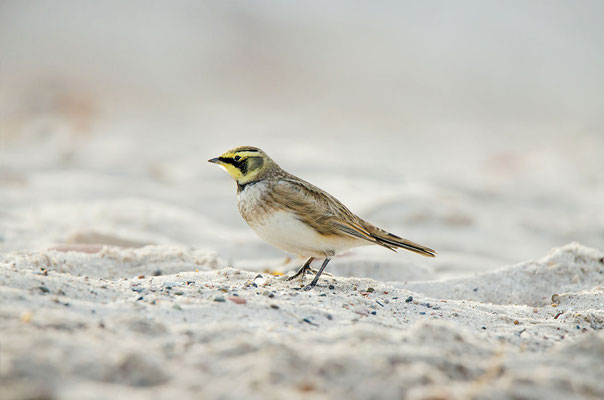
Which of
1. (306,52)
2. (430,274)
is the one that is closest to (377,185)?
(430,274)

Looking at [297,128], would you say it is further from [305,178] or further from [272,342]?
[272,342]

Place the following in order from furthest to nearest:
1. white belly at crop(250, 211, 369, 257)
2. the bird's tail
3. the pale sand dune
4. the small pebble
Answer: the bird's tail < white belly at crop(250, 211, 369, 257) < the small pebble < the pale sand dune

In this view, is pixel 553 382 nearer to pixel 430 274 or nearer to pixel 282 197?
pixel 282 197

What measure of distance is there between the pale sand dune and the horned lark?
29 centimetres

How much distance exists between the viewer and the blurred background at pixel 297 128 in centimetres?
820

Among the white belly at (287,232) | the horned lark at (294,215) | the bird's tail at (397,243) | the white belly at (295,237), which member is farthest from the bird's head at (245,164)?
the bird's tail at (397,243)

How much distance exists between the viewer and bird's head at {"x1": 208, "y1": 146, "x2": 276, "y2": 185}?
4965 mm

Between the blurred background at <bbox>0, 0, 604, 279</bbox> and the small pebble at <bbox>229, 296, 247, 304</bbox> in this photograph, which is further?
the blurred background at <bbox>0, 0, 604, 279</bbox>

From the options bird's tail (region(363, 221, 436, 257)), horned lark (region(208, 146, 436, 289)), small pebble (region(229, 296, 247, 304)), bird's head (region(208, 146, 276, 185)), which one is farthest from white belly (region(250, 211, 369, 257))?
small pebble (region(229, 296, 247, 304))

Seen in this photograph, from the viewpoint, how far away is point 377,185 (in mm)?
10023

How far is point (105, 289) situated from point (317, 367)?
159cm

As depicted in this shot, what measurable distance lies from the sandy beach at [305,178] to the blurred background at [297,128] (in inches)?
2.6

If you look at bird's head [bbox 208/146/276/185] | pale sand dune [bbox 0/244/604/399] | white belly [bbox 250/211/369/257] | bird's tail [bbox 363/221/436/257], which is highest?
bird's head [bbox 208/146/276/185]

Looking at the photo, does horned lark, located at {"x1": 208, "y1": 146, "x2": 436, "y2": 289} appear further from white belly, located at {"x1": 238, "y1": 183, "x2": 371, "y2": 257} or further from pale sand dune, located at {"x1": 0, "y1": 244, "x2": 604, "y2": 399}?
pale sand dune, located at {"x1": 0, "y1": 244, "x2": 604, "y2": 399}
